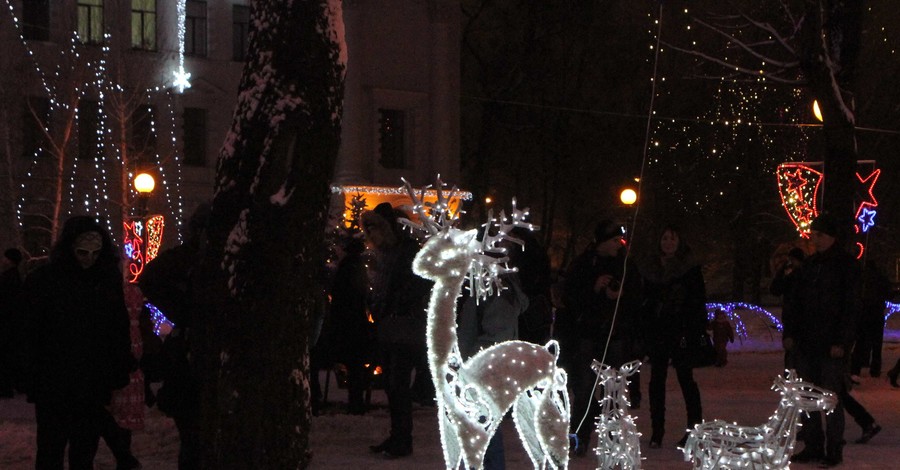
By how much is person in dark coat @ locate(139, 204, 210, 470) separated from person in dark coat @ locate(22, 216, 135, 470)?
28cm

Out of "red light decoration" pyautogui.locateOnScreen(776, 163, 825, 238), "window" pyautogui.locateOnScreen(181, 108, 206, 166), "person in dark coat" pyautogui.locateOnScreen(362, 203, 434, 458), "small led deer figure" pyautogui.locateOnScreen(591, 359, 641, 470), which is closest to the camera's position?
"small led deer figure" pyautogui.locateOnScreen(591, 359, 641, 470)

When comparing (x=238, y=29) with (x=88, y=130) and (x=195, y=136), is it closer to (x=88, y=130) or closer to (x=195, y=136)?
(x=195, y=136)

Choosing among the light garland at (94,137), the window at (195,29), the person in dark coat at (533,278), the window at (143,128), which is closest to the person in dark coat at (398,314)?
the person in dark coat at (533,278)

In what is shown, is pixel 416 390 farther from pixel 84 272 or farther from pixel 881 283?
pixel 881 283

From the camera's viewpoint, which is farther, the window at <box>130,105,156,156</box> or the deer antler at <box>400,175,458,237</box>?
the window at <box>130,105,156,156</box>

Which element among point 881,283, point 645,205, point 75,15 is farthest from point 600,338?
point 645,205

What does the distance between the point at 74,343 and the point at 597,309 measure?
4466 millimetres

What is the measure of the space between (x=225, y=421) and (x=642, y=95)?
41780 millimetres

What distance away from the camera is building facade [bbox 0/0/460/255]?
34.3 m

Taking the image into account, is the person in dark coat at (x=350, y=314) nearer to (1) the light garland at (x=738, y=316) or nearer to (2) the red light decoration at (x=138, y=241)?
(1) the light garland at (x=738, y=316)

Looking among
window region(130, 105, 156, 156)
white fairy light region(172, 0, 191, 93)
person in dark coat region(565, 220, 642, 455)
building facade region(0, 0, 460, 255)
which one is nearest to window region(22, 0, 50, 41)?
building facade region(0, 0, 460, 255)

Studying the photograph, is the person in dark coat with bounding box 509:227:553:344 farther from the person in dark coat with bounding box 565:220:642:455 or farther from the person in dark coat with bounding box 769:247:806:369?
the person in dark coat with bounding box 769:247:806:369

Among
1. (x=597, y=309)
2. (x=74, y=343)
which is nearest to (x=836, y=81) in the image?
(x=597, y=309)

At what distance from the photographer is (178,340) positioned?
7.68 meters
